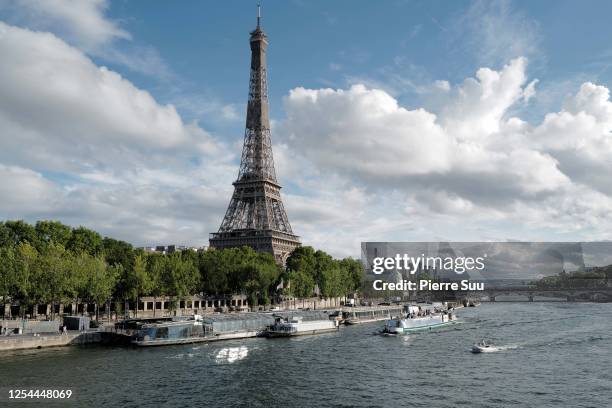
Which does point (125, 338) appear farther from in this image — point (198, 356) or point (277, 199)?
point (277, 199)

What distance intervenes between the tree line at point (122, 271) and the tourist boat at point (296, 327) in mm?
24673

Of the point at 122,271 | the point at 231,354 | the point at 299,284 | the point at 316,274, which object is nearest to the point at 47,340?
the point at 231,354

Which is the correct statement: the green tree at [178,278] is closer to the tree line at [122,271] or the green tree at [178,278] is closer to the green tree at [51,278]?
the tree line at [122,271]

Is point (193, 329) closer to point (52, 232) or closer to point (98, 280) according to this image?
point (98, 280)

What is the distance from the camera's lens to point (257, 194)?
18675 centimetres

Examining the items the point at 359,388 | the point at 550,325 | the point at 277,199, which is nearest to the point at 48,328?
the point at 359,388

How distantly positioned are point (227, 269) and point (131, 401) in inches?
3310

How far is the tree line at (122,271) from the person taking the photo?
84375 millimetres

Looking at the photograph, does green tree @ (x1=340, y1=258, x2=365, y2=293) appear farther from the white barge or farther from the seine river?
the seine river

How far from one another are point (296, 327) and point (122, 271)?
111ft

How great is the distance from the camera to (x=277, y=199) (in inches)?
7761

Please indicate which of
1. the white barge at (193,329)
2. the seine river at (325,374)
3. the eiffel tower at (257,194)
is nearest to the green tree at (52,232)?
the white barge at (193,329)

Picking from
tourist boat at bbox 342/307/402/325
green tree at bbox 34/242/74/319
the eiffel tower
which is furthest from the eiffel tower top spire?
green tree at bbox 34/242/74/319

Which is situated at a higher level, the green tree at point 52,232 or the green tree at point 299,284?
the green tree at point 52,232
